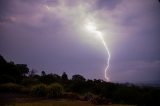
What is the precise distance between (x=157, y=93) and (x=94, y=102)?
14.7 feet

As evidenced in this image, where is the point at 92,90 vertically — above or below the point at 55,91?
above

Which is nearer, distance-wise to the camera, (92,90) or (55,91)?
(55,91)

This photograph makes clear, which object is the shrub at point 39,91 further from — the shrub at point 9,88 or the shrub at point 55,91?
the shrub at point 9,88

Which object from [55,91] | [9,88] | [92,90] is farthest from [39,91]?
[92,90]

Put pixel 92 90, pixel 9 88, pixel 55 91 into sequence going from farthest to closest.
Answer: pixel 92 90
pixel 9 88
pixel 55 91

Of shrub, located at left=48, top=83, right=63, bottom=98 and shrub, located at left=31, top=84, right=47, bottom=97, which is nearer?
shrub, located at left=48, top=83, right=63, bottom=98

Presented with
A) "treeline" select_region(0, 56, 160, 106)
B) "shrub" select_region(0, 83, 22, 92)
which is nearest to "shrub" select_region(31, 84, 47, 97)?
"treeline" select_region(0, 56, 160, 106)

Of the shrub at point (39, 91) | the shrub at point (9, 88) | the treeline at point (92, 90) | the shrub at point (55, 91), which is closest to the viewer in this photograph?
the treeline at point (92, 90)

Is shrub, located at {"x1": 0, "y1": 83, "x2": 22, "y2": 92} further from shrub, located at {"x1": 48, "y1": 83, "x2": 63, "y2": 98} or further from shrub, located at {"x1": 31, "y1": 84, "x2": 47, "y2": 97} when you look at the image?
shrub, located at {"x1": 48, "y1": 83, "x2": 63, "y2": 98}

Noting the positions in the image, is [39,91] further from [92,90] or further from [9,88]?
[92,90]

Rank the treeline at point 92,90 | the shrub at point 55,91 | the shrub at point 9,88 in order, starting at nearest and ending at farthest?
1. the treeline at point 92,90
2. the shrub at point 55,91
3. the shrub at point 9,88

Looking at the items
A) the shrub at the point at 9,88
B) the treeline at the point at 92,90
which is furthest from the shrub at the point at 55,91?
the shrub at the point at 9,88

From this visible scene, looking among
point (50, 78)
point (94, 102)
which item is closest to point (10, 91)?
point (94, 102)

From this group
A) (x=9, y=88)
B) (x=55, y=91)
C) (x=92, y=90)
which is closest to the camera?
Answer: (x=55, y=91)
